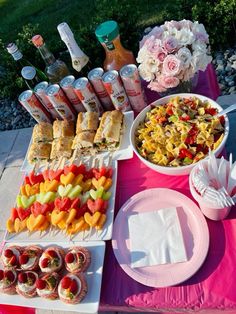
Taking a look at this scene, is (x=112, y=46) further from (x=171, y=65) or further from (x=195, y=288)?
(x=195, y=288)

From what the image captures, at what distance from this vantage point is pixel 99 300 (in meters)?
1.22

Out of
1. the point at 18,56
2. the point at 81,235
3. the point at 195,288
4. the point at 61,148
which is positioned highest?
the point at 18,56

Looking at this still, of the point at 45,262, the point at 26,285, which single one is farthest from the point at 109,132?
the point at 26,285

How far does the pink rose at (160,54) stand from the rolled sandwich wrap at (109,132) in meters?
0.35

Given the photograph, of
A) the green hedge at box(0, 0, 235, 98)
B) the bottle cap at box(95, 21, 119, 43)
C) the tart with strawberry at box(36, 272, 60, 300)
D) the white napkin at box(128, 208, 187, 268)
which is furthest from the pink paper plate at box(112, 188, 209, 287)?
the green hedge at box(0, 0, 235, 98)

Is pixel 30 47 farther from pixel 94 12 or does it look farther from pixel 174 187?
pixel 174 187

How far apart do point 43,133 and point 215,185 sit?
92 centimetres

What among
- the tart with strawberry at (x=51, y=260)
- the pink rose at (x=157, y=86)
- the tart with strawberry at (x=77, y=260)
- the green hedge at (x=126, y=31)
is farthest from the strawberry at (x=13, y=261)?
the green hedge at (x=126, y=31)

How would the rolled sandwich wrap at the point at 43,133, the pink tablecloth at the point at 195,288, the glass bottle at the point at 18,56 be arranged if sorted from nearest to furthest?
the pink tablecloth at the point at 195,288 < the glass bottle at the point at 18,56 < the rolled sandwich wrap at the point at 43,133

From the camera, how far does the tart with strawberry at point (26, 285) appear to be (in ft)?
4.21

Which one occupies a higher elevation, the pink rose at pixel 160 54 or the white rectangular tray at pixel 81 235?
the pink rose at pixel 160 54

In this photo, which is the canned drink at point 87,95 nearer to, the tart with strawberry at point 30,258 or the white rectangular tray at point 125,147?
the white rectangular tray at point 125,147

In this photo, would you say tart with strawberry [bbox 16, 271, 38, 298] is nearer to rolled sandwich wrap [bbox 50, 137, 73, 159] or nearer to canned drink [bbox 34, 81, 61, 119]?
rolled sandwich wrap [bbox 50, 137, 73, 159]

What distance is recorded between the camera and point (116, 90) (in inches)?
62.4
